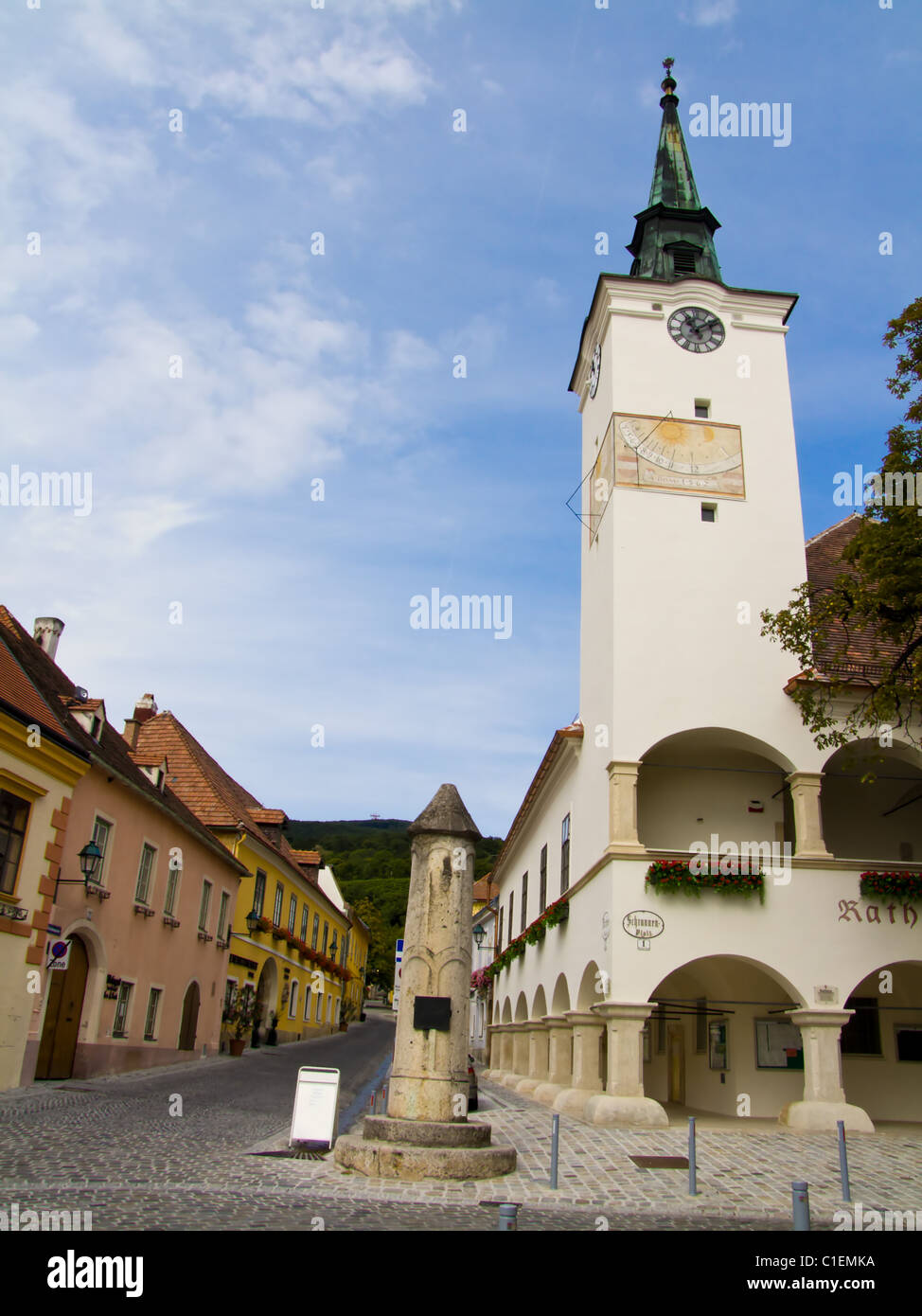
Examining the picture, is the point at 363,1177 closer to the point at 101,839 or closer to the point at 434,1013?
the point at 434,1013

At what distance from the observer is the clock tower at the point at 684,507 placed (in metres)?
18.5

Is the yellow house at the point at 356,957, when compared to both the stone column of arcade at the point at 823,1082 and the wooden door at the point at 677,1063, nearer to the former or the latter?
the wooden door at the point at 677,1063

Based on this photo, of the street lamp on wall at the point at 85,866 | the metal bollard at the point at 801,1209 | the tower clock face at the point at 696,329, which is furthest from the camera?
the tower clock face at the point at 696,329

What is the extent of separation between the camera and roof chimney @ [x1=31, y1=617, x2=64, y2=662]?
21.5m

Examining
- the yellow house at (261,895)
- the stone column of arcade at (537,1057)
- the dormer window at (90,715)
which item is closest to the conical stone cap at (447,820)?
the dormer window at (90,715)

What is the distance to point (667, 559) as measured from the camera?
19.9m

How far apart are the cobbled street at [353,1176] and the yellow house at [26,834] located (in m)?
1.29

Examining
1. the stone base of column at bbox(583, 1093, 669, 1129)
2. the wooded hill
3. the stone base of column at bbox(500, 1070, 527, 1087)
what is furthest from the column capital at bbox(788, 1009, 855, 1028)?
the wooded hill

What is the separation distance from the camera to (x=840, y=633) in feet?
63.0

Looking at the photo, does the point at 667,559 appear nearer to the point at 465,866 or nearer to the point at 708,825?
the point at 708,825

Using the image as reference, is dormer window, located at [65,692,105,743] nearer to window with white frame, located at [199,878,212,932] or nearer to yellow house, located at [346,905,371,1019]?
window with white frame, located at [199,878,212,932]

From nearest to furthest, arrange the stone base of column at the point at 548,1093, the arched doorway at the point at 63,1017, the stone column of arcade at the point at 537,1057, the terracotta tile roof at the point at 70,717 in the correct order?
the arched doorway at the point at 63,1017
the terracotta tile roof at the point at 70,717
the stone base of column at the point at 548,1093
the stone column of arcade at the point at 537,1057

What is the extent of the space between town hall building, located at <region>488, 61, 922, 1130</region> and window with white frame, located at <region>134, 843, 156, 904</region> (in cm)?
920
